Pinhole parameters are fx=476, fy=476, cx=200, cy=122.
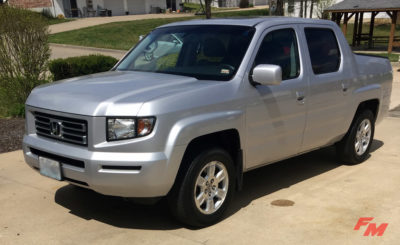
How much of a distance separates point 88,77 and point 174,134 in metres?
1.51

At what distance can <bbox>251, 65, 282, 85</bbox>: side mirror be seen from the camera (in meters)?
4.23

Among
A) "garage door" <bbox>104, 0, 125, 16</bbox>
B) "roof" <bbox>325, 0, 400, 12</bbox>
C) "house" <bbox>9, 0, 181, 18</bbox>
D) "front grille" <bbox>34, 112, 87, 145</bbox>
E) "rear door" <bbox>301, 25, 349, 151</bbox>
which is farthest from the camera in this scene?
"garage door" <bbox>104, 0, 125, 16</bbox>

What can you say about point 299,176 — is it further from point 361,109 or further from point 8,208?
point 8,208

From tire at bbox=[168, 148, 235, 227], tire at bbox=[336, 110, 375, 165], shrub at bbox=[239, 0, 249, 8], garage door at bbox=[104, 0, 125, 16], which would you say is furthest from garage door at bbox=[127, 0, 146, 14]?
tire at bbox=[168, 148, 235, 227]

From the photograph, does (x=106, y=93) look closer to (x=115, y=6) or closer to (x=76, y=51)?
(x=76, y=51)

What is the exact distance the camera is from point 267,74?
168 inches

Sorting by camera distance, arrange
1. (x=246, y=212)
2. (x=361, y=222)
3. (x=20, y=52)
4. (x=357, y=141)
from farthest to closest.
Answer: (x=20, y=52) → (x=357, y=141) → (x=246, y=212) → (x=361, y=222)

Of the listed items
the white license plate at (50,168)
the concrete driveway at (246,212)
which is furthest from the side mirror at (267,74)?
the white license plate at (50,168)

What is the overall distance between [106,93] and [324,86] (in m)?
2.52

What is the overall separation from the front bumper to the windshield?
43.2 inches

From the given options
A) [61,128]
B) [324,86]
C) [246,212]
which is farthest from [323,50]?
[61,128]

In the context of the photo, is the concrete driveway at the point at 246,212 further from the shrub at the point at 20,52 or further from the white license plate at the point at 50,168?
the shrub at the point at 20,52

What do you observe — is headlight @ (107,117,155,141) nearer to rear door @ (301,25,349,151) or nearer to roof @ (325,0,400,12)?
rear door @ (301,25,349,151)

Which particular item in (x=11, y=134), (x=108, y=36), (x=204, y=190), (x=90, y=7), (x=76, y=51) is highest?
(x=90, y=7)
